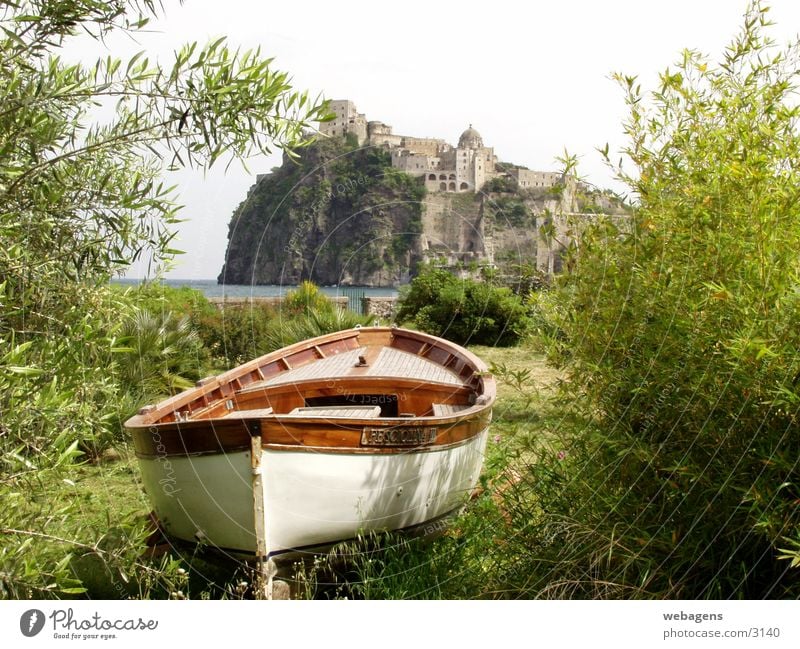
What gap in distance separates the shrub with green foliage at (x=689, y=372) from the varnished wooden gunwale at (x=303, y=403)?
0.88m

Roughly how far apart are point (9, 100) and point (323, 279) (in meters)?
1.93

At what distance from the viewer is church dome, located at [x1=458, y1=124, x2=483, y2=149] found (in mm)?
Result: 3686

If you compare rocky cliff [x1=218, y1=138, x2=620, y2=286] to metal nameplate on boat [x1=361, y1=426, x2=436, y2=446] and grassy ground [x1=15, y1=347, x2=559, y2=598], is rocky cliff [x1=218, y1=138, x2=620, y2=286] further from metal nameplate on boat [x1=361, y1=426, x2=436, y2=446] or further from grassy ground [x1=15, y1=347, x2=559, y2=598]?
metal nameplate on boat [x1=361, y1=426, x2=436, y2=446]

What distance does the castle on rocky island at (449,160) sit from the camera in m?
3.62

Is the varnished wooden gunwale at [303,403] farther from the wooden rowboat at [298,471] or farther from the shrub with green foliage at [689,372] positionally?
the shrub with green foliage at [689,372]

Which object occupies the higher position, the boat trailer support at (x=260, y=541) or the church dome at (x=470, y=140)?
the church dome at (x=470, y=140)

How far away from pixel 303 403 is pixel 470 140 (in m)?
2.49

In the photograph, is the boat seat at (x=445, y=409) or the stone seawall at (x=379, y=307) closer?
the boat seat at (x=445, y=409)

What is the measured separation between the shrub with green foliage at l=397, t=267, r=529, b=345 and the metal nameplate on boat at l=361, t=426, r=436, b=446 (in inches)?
77.7

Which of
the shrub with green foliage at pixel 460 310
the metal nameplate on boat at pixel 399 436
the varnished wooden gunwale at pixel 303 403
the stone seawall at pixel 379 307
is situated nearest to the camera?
the varnished wooden gunwale at pixel 303 403

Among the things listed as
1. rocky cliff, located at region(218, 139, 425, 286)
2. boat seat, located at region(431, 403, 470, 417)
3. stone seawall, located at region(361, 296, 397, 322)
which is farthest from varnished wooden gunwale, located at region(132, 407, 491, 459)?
stone seawall, located at region(361, 296, 397, 322)

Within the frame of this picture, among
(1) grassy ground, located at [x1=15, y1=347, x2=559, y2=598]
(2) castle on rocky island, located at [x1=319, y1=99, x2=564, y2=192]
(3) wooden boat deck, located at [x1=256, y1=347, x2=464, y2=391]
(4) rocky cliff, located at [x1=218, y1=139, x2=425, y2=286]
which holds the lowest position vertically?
(1) grassy ground, located at [x1=15, y1=347, x2=559, y2=598]
